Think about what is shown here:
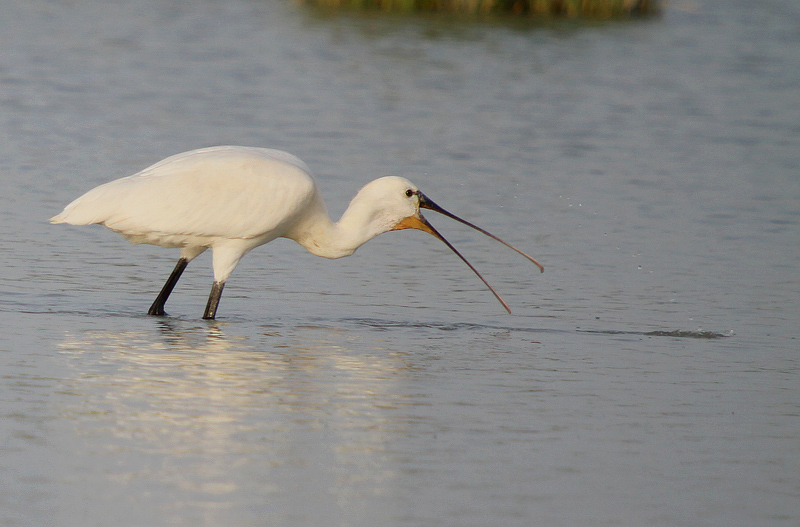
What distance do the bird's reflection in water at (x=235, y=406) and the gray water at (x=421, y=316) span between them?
0.02 m

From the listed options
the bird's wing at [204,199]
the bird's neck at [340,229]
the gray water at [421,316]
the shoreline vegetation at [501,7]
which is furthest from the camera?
the shoreline vegetation at [501,7]

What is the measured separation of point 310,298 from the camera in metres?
9.09

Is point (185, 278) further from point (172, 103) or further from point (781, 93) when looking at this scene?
point (781, 93)

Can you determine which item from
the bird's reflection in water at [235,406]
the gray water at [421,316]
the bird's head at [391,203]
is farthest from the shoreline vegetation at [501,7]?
the bird's reflection in water at [235,406]

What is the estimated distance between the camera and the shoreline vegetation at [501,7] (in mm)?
25750

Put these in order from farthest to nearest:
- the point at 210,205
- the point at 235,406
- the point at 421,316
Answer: the point at 421,316, the point at 210,205, the point at 235,406

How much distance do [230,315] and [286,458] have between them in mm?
3163

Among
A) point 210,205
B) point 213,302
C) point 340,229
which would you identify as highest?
point 210,205

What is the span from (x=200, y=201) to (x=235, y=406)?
231 centimetres

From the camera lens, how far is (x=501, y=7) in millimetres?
26219

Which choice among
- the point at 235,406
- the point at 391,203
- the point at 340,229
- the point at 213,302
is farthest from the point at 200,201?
the point at 235,406

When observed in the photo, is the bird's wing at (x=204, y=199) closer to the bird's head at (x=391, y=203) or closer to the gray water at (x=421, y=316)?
the bird's head at (x=391, y=203)

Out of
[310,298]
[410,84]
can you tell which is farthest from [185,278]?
[410,84]

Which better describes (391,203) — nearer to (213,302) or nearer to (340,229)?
(340,229)
